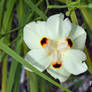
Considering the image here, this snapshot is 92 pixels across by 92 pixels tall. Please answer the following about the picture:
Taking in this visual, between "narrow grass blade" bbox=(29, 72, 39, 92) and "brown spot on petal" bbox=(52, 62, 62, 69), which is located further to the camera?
"narrow grass blade" bbox=(29, 72, 39, 92)

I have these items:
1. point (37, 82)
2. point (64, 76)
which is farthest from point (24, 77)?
point (64, 76)

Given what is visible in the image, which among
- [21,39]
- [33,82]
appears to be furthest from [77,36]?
[33,82]

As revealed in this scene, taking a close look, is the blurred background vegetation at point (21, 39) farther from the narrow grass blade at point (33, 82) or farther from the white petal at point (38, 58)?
the white petal at point (38, 58)

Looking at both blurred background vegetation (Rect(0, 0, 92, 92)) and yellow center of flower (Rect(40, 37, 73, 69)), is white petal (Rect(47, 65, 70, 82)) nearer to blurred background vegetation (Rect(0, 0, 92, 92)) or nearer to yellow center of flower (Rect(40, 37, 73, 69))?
yellow center of flower (Rect(40, 37, 73, 69))

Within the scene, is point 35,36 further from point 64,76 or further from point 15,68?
point 15,68

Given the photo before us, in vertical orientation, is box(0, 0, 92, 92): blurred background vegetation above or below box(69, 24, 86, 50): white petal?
below

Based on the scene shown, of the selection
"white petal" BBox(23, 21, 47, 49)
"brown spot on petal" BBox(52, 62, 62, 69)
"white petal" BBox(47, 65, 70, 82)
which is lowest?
"white petal" BBox(47, 65, 70, 82)

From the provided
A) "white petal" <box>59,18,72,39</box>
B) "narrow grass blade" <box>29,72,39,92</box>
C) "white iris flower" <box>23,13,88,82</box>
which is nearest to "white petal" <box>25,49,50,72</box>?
"white iris flower" <box>23,13,88,82</box>

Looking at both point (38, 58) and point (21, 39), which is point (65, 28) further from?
point (21, 39)
